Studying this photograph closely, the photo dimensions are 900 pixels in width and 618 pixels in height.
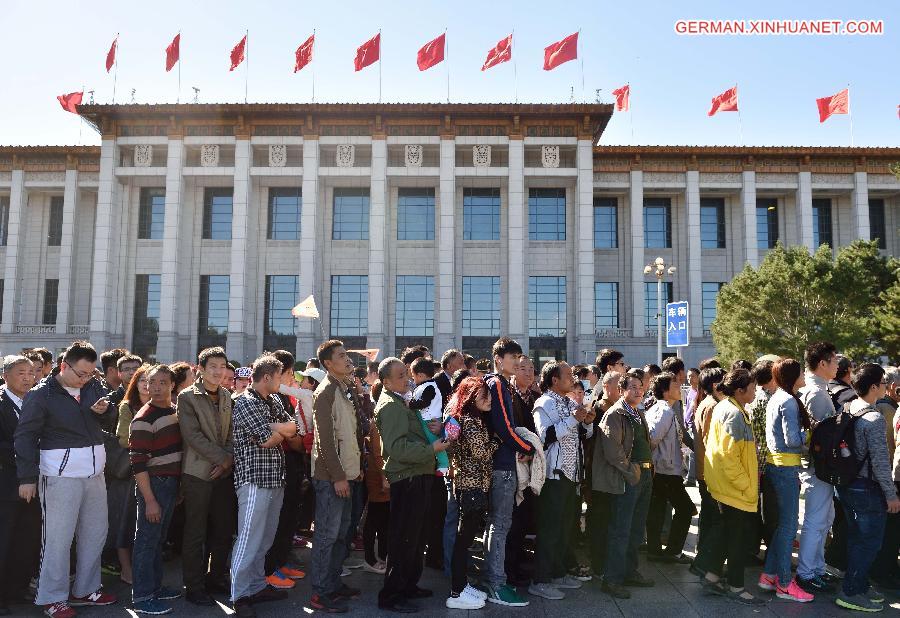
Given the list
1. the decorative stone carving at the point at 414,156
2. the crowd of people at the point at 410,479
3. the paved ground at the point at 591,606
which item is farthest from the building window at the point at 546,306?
the paved ground at the point at 591,606

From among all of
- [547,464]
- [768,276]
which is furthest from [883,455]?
[768,276]

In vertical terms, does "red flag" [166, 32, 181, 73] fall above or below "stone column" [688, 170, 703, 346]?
above

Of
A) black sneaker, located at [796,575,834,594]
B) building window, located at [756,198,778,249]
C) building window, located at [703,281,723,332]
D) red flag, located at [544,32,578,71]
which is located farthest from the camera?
building window, located at [756,198,778,249]

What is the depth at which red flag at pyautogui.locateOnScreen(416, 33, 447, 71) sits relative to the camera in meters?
30.1

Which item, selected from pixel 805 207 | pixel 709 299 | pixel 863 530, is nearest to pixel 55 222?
pixel 709 299

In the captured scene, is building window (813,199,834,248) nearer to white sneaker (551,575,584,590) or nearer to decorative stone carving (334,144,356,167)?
decorative stone carving (334,144,356,167)

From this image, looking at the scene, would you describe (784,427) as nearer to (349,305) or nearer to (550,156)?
(550,156)

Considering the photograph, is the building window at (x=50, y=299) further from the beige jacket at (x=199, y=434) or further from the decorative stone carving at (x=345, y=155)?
the beige jacket at (x=199, y=434)

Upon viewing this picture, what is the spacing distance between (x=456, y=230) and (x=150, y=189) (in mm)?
17315

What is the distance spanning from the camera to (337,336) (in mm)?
33312

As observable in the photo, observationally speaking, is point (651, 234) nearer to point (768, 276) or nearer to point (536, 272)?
point (536, 272)

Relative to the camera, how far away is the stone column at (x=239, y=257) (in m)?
31.6

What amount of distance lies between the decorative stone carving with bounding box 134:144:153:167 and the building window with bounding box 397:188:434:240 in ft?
44.6

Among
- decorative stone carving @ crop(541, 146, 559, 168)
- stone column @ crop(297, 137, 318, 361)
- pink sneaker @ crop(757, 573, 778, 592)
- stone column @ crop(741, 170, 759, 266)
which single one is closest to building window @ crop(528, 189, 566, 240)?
decorative stone carving @ crop(541, 146, 559, 168)
